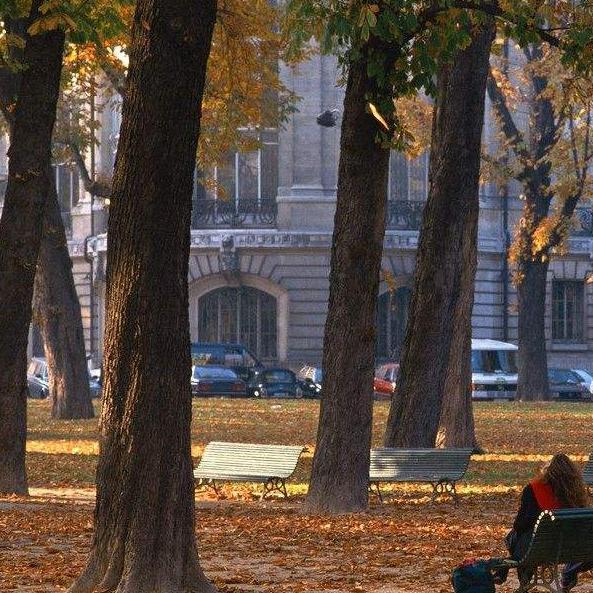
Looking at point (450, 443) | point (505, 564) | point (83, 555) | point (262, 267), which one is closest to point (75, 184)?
point (262, 267)

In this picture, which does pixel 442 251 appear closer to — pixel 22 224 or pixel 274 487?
pixel 274 487

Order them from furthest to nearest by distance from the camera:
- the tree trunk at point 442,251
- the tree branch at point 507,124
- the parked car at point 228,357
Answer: the parked car at point 228,357, the tree branch at point 507,124, the tree trunk at point 442,251

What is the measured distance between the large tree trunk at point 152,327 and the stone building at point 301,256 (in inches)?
1981

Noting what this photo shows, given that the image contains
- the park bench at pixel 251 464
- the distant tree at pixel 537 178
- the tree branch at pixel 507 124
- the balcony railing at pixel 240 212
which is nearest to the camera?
the park bench at pixel 251 464

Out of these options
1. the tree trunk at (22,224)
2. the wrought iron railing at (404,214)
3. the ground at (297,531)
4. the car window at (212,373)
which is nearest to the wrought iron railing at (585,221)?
the wrought iron railing at (404,214)

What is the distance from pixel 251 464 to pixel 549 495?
10.7 m

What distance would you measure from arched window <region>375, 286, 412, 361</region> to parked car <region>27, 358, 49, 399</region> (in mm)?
A: 11189

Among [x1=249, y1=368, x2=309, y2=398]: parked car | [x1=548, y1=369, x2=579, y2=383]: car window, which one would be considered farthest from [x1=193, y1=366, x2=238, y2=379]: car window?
[x1=548, y1=369, x2=579, y2=383]: car window

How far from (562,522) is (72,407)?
28.8 metres

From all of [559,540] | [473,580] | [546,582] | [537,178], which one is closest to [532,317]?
[537,178]

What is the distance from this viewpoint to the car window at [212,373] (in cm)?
5672

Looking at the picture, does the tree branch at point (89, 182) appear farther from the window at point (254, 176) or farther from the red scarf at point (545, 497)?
the red scarf at point (545, 497)

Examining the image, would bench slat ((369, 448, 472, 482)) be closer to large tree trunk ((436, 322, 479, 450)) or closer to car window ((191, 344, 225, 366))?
large tree trunk ((436, 322, 479, 450))

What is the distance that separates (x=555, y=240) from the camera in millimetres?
47906
